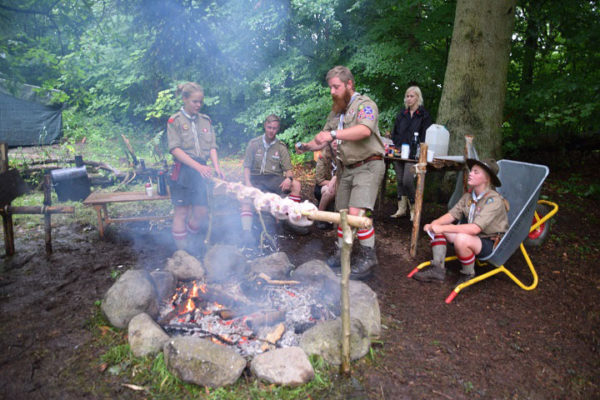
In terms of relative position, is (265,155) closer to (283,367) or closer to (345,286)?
(345,286)

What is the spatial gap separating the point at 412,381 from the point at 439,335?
72 cm

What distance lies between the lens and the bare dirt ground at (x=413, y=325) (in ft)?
8.30

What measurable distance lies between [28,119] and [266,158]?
1506 centimetres

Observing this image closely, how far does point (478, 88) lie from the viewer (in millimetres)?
5793

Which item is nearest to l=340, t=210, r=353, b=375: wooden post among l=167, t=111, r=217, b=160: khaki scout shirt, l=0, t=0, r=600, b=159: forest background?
l=167, t=111, r=217, b=160: khaki scout shirt

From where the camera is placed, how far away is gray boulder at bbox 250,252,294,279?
3.93 metres

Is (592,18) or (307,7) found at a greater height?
(307,7)

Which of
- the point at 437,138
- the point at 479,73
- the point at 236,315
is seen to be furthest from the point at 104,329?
the point at 479,73

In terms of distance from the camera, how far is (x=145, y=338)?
109 inches

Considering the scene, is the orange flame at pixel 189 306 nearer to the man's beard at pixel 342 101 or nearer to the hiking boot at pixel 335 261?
the hiking boot at pixel 335 261

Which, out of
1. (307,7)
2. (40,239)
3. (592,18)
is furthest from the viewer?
(307,7)

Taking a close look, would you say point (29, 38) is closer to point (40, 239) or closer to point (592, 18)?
point (40, 239)

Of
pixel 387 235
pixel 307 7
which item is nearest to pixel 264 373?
pixel 387 235

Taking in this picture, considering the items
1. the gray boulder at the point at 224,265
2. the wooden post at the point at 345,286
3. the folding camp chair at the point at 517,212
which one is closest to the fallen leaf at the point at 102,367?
the gray boulder at the point at 224,265
